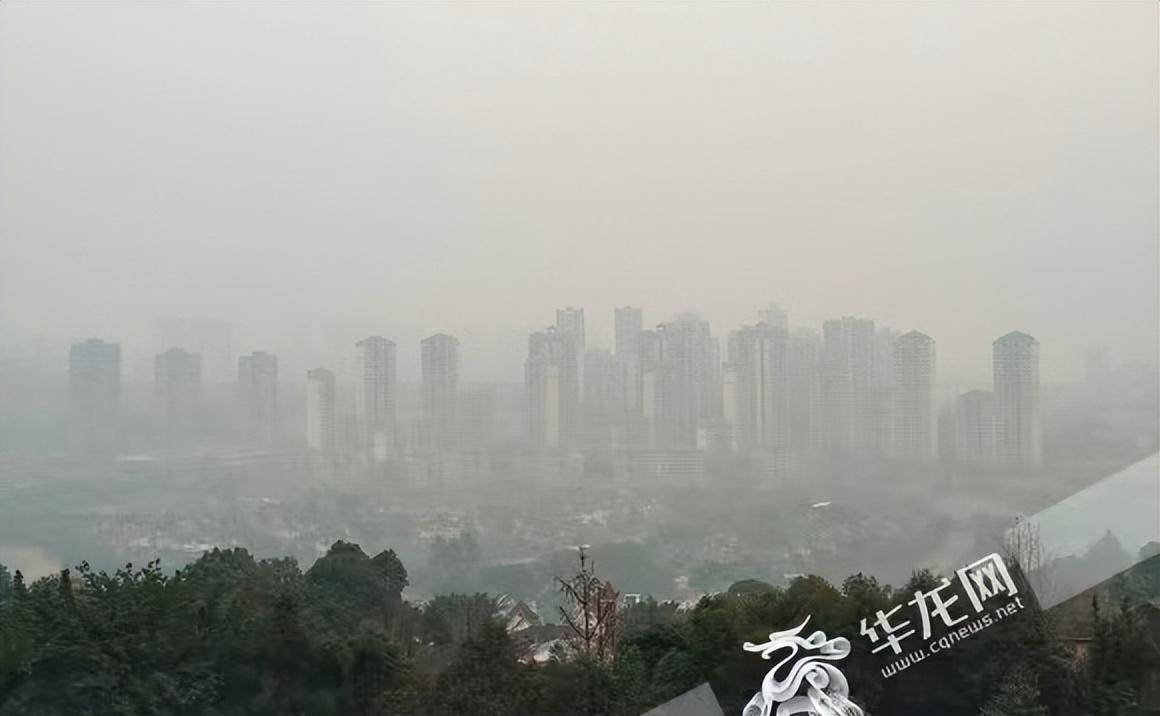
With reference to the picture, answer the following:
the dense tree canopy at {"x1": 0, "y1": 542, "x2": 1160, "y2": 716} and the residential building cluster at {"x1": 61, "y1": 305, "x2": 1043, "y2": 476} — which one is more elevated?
the residential building cluster at {"x1": 61, "y1": 305, "x2": 1043, "y2": 476}

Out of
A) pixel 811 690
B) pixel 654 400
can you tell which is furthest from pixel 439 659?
pixel 811 690

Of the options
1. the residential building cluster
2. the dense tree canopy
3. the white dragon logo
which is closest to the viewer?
the white dragon logo

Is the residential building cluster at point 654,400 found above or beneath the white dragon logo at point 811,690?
above

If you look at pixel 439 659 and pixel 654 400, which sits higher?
pixel 654 400

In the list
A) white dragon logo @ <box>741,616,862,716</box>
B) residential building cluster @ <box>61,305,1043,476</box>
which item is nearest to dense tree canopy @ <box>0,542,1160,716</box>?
residential building cluster @ <box>61,305,1043,476</box>

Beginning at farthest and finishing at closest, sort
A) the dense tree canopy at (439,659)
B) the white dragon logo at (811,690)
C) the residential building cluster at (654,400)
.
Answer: the residential building cluster at (654,400)
the dense tree canopy at (439,659)
the white dragon logo at (811,690)

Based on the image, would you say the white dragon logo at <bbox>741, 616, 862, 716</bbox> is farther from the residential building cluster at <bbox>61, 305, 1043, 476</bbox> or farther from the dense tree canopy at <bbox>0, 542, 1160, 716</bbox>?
the residential building cluster at <bbox>61, 305, 1043, 476</bbox>

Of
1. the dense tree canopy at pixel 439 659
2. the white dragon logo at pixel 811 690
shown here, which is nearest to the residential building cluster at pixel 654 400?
the dense tree canopy at pixel 439 659

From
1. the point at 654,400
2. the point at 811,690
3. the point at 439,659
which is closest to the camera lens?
the point at 811,690

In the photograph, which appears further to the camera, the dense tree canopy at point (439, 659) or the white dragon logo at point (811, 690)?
the dense tree canopy at point (439, 659)

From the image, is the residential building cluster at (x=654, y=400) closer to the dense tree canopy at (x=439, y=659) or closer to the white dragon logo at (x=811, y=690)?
the dense tree canopy at (x=439, y=659)

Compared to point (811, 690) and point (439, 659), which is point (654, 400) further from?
point (811, 690)

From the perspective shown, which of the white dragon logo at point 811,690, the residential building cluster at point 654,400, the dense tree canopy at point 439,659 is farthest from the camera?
the residential building cluster at point 654,400

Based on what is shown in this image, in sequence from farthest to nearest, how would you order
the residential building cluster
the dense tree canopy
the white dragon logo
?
1. the residential building cluster
2. the dense tree canopy
3. the white dragon logo
